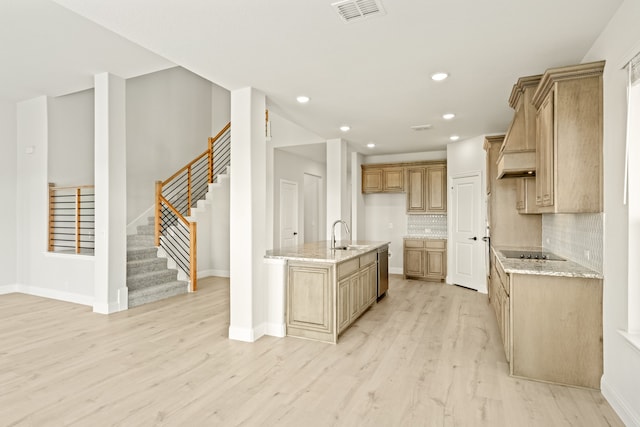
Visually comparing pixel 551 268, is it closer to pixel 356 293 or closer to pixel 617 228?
pixel 617 228

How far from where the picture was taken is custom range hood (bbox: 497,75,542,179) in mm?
3371

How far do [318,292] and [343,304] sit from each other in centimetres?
35

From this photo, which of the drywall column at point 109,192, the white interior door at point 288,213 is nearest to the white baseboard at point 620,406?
the drywall column at point 109,192

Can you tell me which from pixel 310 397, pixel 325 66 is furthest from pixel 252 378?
pixel 325 66

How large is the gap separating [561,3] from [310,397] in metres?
3.24

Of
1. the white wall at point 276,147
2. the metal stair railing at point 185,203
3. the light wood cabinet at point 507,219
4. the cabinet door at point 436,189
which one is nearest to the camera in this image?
the light wood cabinet at point 507,219

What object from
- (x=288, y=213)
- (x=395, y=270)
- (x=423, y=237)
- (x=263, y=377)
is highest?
(x=288, y=213)

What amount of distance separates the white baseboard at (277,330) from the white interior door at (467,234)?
3890mm

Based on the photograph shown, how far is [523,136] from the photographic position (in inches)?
136

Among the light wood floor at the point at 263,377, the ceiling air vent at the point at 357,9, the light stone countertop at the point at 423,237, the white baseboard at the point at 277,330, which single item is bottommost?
the light wood floor at the point at 263,377

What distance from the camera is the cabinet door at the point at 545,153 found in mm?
2811

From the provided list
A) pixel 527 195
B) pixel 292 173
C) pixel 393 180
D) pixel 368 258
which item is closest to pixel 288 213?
pixel 292 173

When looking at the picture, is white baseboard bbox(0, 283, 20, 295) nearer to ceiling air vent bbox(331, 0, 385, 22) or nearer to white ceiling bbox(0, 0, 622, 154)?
white ceiling bbox(0, 0, 622, 154)

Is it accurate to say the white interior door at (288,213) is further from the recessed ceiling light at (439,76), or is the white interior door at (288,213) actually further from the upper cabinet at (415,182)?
the recessed ceiling light at (439,76)
